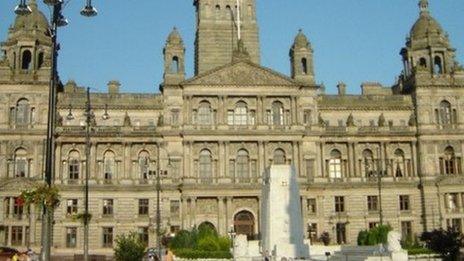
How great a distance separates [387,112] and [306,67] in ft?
40.7

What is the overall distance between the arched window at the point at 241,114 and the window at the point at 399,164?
19169 millimetres

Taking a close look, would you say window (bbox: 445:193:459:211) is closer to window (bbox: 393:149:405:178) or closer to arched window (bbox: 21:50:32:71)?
window (bbox: 393:149:405:178)

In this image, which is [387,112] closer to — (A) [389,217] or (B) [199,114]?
(A) [389,217]

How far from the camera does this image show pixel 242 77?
72.6 m

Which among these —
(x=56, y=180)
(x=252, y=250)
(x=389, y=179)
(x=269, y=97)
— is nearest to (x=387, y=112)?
(x=389, y=179)

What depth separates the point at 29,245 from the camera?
65750 millimetres

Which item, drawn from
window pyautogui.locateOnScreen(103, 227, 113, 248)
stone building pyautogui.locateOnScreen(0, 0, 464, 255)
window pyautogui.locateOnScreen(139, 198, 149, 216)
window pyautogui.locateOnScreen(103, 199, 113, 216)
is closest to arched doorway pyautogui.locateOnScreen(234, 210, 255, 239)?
stone building pyautogui.locateOnScreen(0, 0, 464, 255)

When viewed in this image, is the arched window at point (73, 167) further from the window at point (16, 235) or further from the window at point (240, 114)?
the window at point (240, 114)

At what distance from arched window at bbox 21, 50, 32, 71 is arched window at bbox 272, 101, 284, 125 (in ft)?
96.0

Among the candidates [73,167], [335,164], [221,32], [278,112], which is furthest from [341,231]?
[73,167]

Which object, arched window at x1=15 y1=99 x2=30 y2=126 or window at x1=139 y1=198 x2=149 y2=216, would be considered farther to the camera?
window at x1=139 y1=198 x2=149 y2=216

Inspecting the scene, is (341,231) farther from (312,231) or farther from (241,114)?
(241,114)

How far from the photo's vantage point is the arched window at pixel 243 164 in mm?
71938

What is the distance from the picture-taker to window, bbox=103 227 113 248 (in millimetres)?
69188
